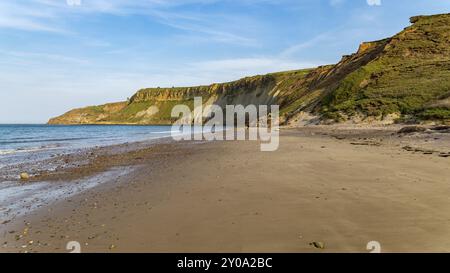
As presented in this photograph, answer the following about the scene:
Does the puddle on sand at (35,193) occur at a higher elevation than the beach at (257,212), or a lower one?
lower

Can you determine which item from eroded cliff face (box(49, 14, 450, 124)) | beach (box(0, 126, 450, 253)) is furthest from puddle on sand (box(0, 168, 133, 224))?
eroded cliff face (box(49, 14, 450, 124))

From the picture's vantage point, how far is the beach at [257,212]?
461 cm

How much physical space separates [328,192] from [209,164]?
20.4 ft

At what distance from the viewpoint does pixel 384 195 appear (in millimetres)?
6723

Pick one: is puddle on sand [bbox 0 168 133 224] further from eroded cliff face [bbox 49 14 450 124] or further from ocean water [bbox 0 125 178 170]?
eroded cliff face [bbox 49 14 450 124]

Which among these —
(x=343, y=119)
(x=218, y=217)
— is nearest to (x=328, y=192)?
(x=218, y=217)

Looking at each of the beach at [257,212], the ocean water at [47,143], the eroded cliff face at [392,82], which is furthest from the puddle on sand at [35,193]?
the eroded cliff face at [392,82]

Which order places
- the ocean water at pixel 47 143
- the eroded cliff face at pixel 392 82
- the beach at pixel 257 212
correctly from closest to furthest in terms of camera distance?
the beach at pixel 257 212, the ocean water at pixel 47 143, the eroded cliff face at pixel 392 82

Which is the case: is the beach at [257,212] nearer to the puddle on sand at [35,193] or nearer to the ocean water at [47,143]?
the puddle on sand at [35,193]

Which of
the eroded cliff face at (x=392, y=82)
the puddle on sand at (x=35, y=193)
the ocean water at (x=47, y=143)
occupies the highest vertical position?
the eroded cliff face at (x=392, y=82)

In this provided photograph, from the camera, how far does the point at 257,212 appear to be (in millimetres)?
6027

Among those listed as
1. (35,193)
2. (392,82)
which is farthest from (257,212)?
(392,82)

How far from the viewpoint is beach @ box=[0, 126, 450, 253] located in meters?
4.61

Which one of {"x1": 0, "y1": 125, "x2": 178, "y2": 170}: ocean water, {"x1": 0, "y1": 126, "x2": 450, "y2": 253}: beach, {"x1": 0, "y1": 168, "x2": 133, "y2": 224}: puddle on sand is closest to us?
{"x1": 0, "y1": 126, "x2": 450, "y2": 253}: beach
